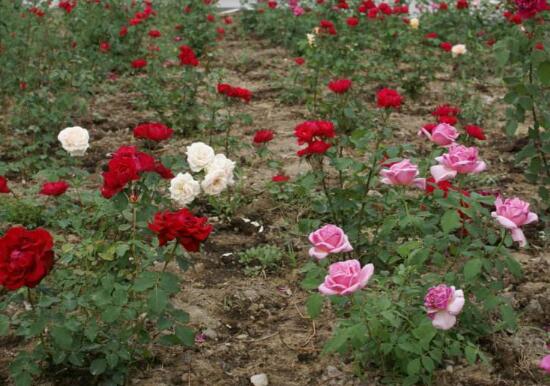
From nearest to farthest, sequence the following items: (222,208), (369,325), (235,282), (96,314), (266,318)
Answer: (369,325)
(96,314)
(266,318)
(235,282)
(222,208)

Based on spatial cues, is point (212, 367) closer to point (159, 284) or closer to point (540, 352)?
point (159, 284)

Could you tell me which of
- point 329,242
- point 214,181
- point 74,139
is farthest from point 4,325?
point 74,139

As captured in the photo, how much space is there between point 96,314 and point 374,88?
13.5ft

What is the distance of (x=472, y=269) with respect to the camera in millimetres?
2455

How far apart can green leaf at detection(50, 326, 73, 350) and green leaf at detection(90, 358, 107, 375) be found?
19cm

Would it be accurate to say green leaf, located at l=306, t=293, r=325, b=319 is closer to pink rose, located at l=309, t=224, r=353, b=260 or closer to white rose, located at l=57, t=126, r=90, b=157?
pink rose, located at l=309, t=224, r=353, b=260

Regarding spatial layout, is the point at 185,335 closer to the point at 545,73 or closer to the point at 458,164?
the point at 458,164

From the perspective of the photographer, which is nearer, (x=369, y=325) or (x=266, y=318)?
(x=369, y=325)

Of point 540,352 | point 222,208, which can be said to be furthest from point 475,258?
point 222,208

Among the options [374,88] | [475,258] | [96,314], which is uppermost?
[475,258]

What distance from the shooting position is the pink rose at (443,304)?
7.61ft

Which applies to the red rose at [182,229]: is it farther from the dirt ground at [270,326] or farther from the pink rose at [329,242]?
the dirt ground at [270,326]

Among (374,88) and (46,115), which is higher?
(46,115)

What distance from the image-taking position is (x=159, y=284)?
2484mm
